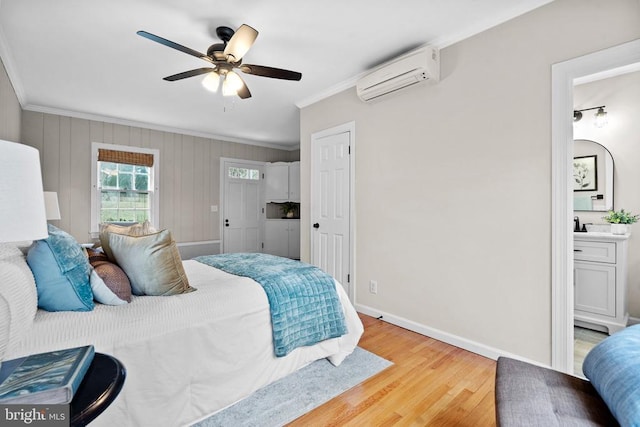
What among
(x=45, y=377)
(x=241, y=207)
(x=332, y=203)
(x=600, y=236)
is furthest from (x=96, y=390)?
(x=241, y=207)

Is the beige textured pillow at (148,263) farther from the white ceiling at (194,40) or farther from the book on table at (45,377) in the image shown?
the white ceiling at (194,40)

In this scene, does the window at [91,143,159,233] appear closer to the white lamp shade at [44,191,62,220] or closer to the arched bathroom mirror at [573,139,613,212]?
the white lamp shade at [44,191,62,220]

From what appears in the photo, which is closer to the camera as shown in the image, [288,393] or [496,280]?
[288,393]

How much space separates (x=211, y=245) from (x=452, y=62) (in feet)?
15.6

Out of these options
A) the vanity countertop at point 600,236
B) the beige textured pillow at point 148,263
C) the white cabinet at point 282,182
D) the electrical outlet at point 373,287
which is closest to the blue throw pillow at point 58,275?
the beige textured pillow at point 148,263

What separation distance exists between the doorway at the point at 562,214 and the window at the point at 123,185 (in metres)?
4.96

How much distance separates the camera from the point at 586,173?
3076 millimetres

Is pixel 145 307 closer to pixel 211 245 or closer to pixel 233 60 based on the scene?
pixel 233 60

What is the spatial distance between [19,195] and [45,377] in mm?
467

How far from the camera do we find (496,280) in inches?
91.7

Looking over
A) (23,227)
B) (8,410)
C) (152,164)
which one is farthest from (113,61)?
(8,410)

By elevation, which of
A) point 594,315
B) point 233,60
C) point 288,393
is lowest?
point 288,393

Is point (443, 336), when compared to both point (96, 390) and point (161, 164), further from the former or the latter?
point (161, 164)

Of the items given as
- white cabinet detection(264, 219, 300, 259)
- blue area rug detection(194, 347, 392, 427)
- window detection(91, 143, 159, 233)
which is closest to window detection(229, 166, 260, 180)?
white cabinet detection(264, 219, 300, 259)
